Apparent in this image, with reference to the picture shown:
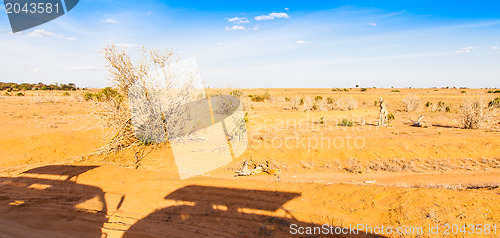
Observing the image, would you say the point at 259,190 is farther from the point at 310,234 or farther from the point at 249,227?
the point at 310,234

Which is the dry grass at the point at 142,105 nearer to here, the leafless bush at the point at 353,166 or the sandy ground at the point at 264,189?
the sandy ground at the point at 264,189

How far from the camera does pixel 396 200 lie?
4.75m

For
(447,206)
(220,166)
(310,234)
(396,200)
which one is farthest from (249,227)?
(220,166)

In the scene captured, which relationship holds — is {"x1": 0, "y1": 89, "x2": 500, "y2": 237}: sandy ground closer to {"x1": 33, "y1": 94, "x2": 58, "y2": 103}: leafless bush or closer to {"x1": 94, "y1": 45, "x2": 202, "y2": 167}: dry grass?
{"x1": 94, "y1": 45, "x2": 202, "y2": 167}: dry grass

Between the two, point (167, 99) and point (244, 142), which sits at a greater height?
point (167, 99)

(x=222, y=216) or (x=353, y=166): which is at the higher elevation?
(x=222, y=216)

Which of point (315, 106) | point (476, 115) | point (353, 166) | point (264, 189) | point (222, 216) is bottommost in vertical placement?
point (353, 166)

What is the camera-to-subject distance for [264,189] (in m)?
5.88

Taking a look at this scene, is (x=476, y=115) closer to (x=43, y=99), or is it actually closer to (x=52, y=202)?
(x=52, y=202)

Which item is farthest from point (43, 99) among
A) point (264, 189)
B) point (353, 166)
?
point (353, 166)

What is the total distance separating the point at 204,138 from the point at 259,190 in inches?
201

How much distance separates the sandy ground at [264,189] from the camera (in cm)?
435

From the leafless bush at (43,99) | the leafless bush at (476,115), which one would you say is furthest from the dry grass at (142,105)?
the leafless bush at (43,99)

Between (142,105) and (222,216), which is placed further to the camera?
(142,105)
